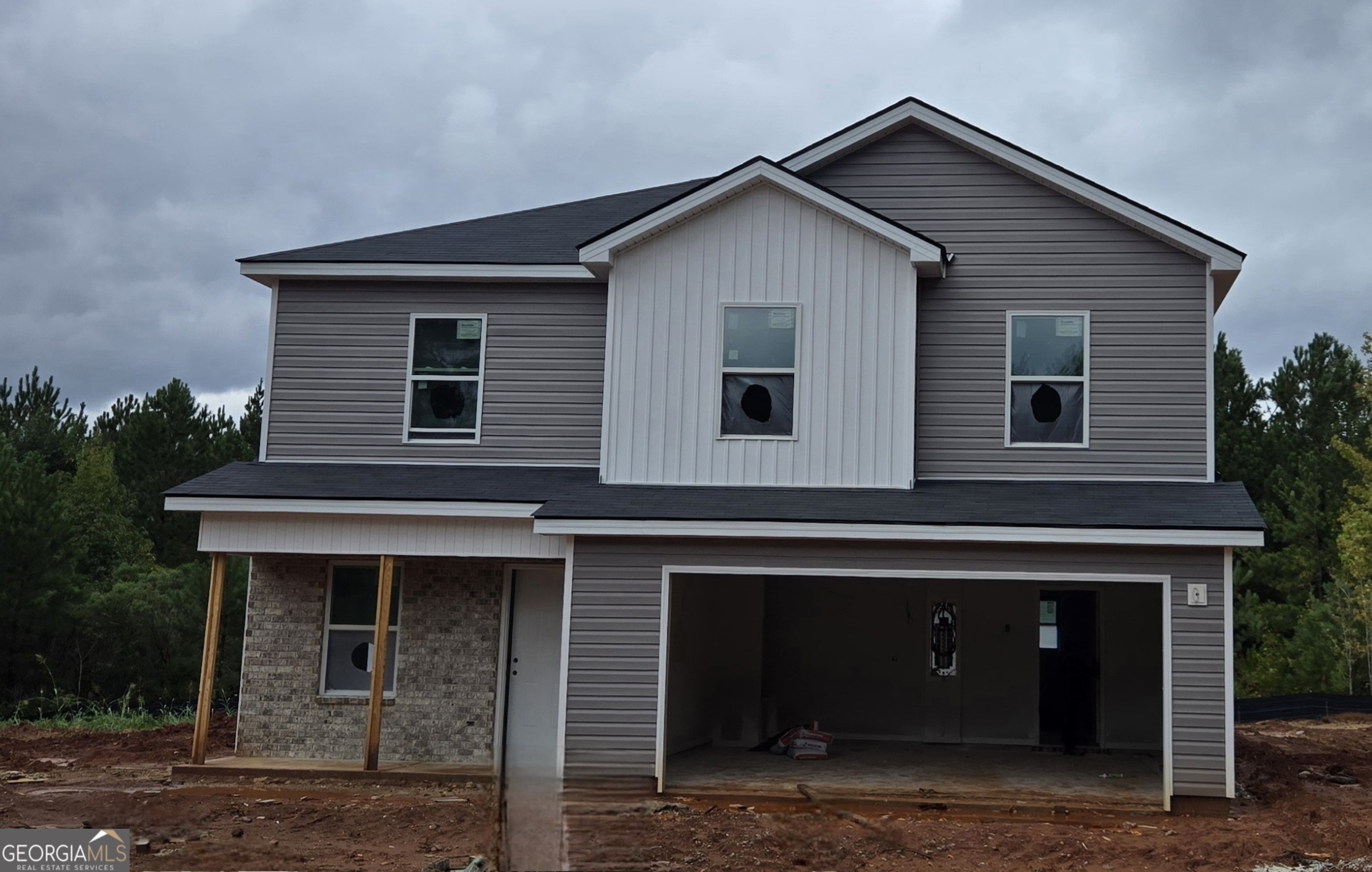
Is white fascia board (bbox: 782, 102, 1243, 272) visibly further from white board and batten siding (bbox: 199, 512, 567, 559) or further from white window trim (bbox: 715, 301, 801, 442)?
white board and batten siding (bbox: 199, 512, 567, 559)

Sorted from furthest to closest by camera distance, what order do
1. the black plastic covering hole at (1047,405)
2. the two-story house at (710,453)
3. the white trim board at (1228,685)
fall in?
the black plastic covering hole at (1047,405)
the two-story house at (710,453)
the white trim board at (1228,685)

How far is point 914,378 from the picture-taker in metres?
11.9

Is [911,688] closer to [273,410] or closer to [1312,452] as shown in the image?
[273,410]

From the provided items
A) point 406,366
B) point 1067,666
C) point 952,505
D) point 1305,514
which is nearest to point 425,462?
point 406,366

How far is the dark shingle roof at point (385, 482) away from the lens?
1190 cm

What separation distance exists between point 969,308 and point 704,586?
14.6ft

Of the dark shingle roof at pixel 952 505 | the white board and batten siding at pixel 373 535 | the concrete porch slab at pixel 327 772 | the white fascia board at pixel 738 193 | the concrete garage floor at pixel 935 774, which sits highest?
the white fascia board at pixel 738 193

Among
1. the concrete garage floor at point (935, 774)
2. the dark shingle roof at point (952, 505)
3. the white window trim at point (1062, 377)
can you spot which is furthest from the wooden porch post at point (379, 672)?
the white window trim at point (1062, 377)

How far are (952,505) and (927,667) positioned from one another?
182 inches

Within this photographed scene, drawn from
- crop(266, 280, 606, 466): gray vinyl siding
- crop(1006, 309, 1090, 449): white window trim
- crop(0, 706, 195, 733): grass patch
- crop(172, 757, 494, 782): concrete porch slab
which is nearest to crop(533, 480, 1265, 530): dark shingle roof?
crop(1006, 309, 1090, 449): white window trim

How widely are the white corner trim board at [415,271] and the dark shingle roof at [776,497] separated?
2075 mm

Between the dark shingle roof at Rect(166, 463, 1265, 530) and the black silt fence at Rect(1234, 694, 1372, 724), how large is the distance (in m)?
9.23

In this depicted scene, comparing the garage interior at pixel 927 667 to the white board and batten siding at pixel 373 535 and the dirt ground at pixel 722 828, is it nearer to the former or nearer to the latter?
the dirt ground at pixel 722 828

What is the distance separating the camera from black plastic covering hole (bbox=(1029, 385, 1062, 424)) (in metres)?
12.3
